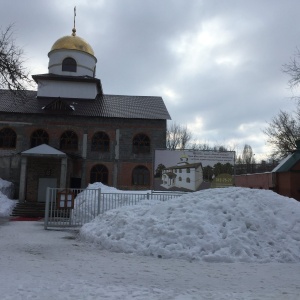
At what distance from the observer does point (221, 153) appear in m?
22.4

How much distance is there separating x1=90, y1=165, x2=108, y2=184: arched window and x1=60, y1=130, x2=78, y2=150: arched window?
2511 millimetres

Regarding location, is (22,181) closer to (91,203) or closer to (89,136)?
(89,136)

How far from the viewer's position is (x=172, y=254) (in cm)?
827

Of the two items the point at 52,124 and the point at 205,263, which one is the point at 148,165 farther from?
the point at 205,263

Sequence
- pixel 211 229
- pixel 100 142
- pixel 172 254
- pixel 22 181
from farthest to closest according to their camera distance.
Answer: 1. pixel 100 142
2. pixel 22 181
3. pixel 211 229
4. pixel 172 254

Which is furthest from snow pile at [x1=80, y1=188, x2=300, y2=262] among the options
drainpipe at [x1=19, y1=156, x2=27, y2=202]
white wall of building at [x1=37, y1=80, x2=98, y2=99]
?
white wall of building at [x1=37, y1=80, x2=98, y2=99]

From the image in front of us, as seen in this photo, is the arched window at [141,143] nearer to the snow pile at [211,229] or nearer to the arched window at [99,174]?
the arched window at [99,174]

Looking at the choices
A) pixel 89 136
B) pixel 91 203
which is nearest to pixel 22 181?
pixel 89 136

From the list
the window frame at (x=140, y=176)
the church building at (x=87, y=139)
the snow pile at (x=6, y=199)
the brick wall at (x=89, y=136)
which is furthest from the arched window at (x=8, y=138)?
the window frame at (x=140, y=176)

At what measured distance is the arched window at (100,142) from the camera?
3041 cm

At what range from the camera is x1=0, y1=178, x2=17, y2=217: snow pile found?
888 inches

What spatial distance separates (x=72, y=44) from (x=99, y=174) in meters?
14.3

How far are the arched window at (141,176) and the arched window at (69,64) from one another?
41.8 feet

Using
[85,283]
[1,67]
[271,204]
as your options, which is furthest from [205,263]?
[1,67]
